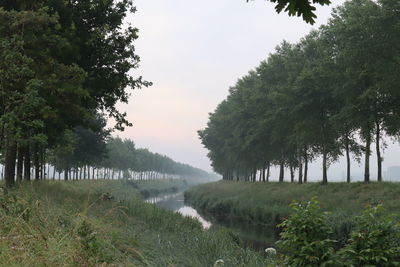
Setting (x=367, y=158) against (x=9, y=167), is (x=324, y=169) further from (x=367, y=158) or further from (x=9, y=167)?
(x=9, y=167)

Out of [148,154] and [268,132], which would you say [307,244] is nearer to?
[268,132]

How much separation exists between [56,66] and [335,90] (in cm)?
2064

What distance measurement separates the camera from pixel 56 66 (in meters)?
15.6

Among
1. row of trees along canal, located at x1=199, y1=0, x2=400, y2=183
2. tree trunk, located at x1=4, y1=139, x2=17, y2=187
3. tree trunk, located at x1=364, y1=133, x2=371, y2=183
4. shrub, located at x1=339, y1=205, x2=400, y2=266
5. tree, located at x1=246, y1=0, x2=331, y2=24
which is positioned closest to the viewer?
tree, located at x1=246, y1=0, x2=331, y2=24

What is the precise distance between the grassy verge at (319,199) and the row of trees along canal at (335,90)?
7.36 feet

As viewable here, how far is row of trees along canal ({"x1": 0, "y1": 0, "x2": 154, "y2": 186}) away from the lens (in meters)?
12.3

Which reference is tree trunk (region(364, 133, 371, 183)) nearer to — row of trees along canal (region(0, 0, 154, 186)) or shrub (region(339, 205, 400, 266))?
row of trees along canal (region(0, 0, 154, 186))

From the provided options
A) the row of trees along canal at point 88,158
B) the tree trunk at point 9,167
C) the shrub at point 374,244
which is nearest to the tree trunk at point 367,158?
the row of trees along canal at point 88,158

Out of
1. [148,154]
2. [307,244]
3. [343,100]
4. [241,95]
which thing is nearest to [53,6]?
[307,244]

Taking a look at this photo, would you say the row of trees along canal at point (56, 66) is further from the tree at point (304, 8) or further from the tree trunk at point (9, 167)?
the tree at point (304, 8)

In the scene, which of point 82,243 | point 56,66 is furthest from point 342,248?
point 56,66

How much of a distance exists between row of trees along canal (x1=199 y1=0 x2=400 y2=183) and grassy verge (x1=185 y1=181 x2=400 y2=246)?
2.24 m

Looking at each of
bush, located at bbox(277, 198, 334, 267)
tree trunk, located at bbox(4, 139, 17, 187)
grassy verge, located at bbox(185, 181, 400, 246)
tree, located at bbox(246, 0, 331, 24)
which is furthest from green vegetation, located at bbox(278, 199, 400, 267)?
tree trunk, located at bbox(4, 139, 17, 187)

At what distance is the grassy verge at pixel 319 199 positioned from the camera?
70.3 ft
